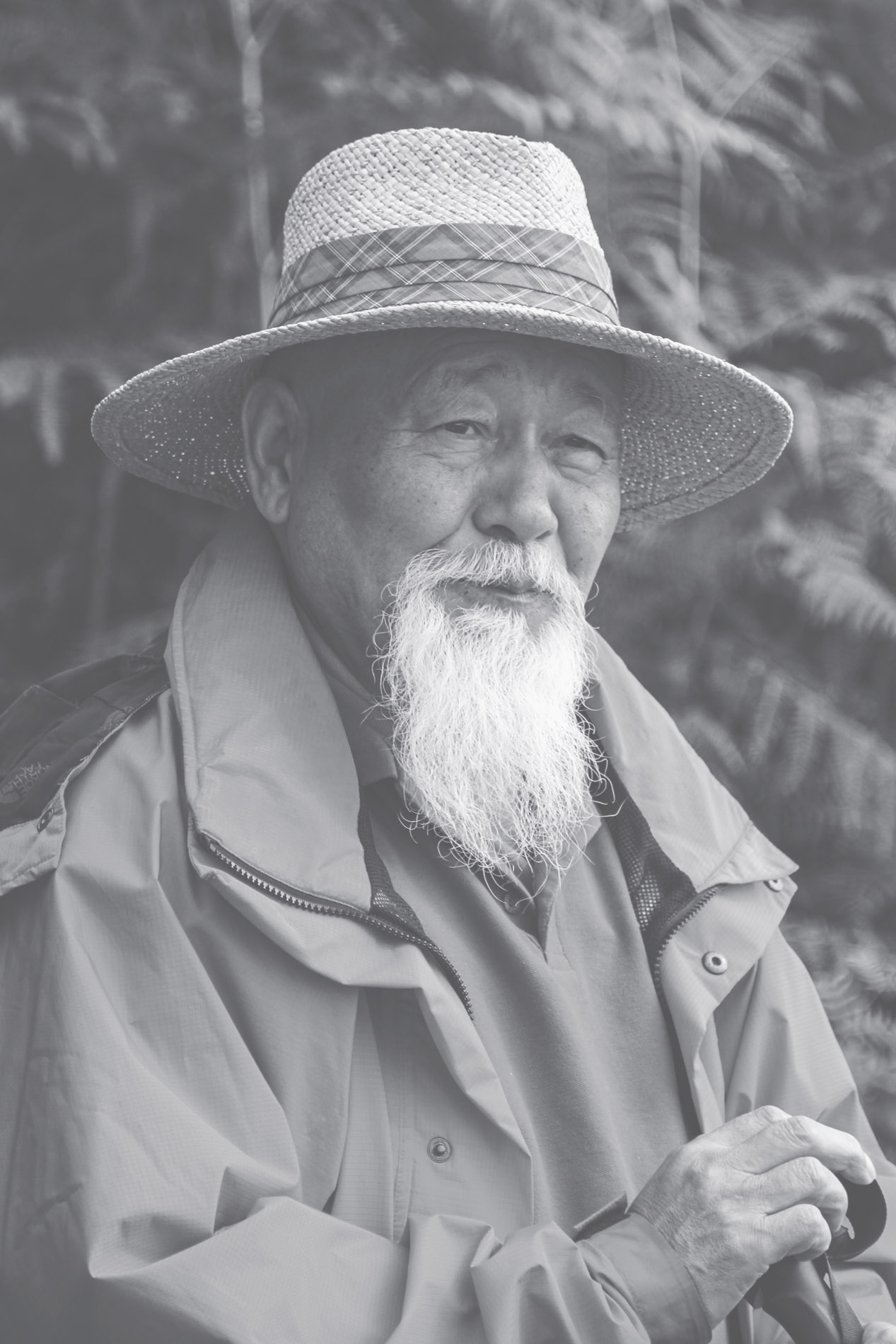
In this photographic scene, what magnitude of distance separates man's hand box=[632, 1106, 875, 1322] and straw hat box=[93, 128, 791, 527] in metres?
1.20

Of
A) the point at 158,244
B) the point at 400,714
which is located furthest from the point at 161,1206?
the point at 158,244

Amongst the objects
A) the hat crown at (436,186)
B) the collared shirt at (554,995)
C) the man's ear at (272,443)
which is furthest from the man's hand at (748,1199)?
the hat crown at (436,186)

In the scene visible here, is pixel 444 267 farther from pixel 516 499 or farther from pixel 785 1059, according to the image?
pixel 785 1059

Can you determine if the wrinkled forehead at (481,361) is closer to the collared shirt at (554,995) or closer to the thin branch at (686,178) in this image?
the collared shirt at (554,995)

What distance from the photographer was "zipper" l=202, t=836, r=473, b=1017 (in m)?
1.74

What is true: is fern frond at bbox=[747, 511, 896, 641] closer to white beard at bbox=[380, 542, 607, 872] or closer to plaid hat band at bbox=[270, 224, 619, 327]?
white beard at bbox=[380, 542, 607, 872]

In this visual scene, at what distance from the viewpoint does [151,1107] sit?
5.23 ft

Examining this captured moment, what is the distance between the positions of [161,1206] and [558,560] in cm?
115

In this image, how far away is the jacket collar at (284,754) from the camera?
181 cm

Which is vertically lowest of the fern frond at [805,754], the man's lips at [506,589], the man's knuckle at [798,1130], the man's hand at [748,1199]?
the fern frond at [805,754]

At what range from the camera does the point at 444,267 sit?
2033mm

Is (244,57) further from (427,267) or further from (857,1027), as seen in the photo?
(857,1027)

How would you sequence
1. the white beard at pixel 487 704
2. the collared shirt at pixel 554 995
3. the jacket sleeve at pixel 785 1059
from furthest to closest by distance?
the jacket sleeve at pixel 785 1059
the white beard at pixel 487 704
the collared shirt at pixel 554 995

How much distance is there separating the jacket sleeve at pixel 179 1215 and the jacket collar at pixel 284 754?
7.3 inches
